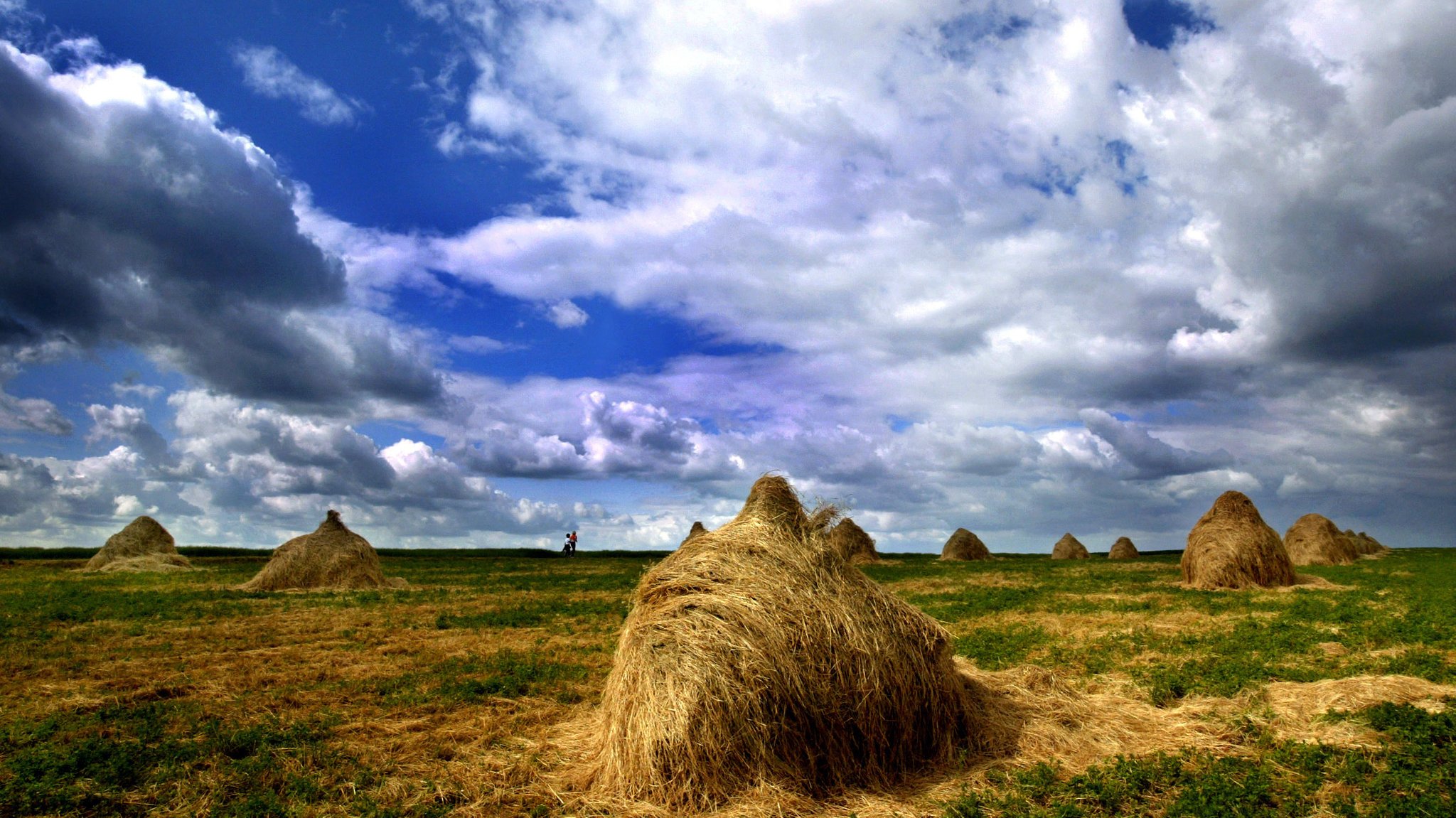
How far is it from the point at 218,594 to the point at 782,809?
76.9 ft

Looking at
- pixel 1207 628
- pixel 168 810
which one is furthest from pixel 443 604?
pixel 1207 628

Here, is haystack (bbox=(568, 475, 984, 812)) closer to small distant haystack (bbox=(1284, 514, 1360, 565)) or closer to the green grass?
the green grass

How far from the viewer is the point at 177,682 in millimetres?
11734

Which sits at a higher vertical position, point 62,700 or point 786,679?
point 786,679

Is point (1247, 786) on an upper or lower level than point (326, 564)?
lower

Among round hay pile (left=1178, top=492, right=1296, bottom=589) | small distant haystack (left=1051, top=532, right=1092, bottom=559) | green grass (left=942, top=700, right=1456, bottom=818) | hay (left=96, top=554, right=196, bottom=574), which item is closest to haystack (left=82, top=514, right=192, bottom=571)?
hay (left=96, top=554, right=196, bottom=574)

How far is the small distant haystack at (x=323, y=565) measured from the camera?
84.5ft

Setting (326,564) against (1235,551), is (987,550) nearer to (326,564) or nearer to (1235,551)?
(1235,551)

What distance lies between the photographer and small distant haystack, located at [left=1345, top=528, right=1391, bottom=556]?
49.8 meters

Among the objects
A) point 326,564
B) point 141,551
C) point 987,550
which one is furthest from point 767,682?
point 987,550

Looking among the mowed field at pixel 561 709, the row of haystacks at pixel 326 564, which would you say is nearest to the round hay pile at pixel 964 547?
the mowed field at pixel 561 709

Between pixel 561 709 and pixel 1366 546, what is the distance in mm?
62741

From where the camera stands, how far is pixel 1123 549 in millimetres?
54500

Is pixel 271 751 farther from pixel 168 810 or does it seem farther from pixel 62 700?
pixel 62 700
